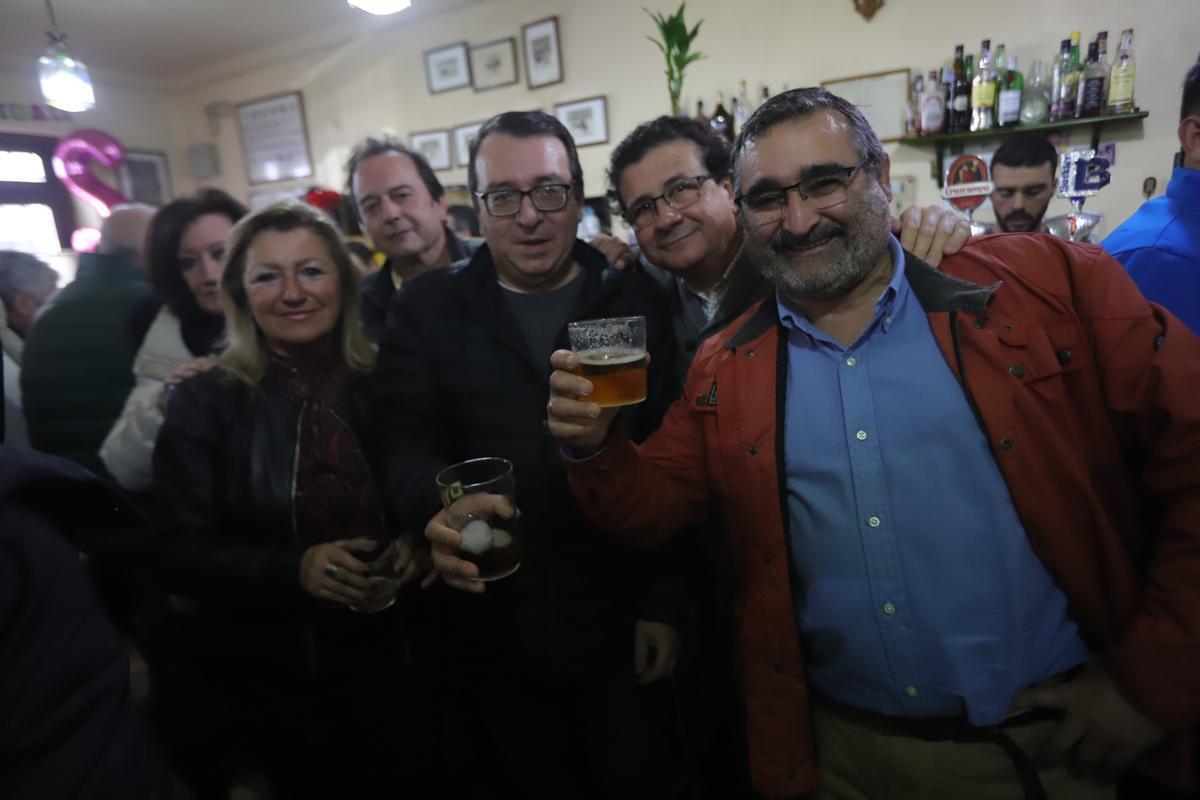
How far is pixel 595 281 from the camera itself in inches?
68.0

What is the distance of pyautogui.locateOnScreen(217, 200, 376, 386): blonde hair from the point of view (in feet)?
5.43

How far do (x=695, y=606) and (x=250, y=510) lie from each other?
1240 mm

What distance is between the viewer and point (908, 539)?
1.14 m

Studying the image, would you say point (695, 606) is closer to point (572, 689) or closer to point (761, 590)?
point (572, 689)

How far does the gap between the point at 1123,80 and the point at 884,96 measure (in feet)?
4.01

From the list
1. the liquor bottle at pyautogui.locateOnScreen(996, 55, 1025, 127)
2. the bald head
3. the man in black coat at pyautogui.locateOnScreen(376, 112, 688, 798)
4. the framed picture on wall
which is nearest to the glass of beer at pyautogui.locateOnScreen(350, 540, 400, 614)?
the man in black coat at pyautogui.locateOnScreen(376, 112, 688, 798)

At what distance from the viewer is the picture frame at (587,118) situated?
4.97m

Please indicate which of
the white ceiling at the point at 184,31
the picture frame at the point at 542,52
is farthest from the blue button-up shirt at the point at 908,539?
the white ceiling at the point at 184,31

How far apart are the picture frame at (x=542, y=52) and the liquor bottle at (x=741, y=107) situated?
1559 mm

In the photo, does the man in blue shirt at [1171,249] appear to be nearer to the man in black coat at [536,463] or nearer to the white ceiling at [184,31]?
the man in black coat at [536,463]

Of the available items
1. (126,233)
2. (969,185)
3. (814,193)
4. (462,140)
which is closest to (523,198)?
(814,193)

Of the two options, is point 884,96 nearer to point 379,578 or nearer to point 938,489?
point 938,489

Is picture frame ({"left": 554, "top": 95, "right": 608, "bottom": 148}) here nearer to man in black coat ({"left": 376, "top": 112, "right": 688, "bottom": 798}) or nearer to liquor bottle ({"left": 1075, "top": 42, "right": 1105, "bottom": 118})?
liquor bottle ({"left": 1075, "top": 42, "right": 1105, "bottom": 118})

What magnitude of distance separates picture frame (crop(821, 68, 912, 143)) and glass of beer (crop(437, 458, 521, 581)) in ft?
12.8
